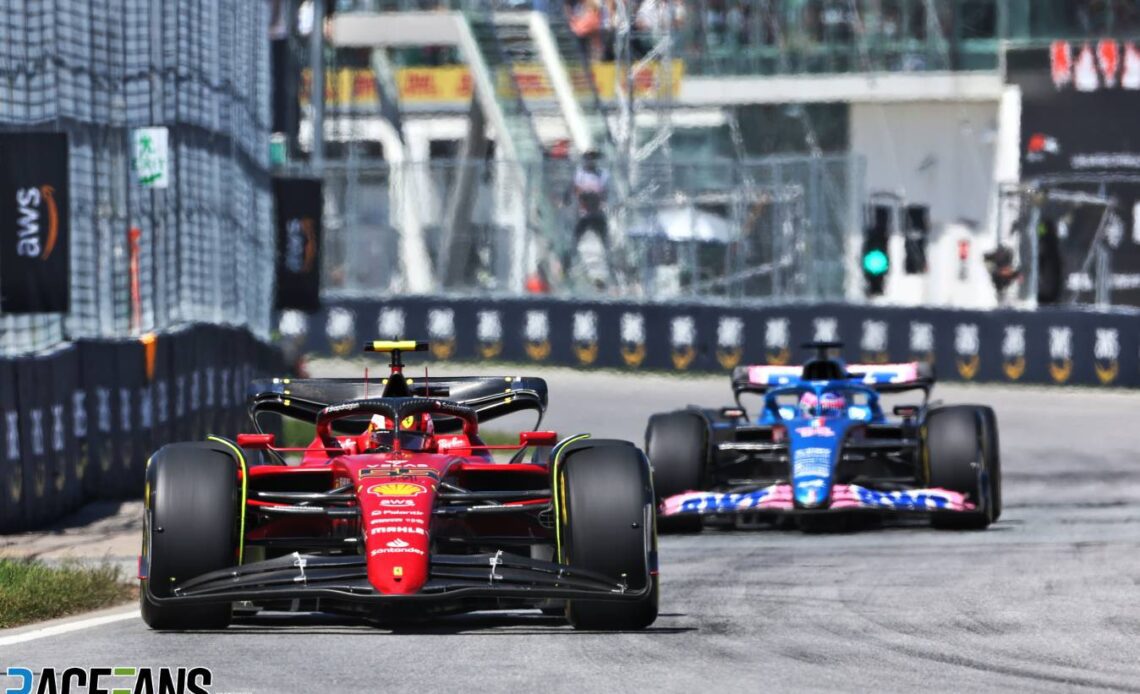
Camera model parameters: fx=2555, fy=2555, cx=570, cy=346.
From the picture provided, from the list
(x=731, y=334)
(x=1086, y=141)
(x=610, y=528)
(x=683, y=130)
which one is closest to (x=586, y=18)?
(x=683, y=130)

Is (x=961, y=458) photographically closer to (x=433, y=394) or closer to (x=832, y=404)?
(x=832, y=404)

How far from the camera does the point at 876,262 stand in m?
29.2

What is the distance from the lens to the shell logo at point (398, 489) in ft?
32.2

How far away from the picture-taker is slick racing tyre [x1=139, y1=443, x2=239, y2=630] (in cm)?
977

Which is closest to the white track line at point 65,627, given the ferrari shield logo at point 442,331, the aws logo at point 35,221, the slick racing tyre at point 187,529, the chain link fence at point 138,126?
the slick racing tyre at point 187,529

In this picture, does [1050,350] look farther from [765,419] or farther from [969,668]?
[969,668]

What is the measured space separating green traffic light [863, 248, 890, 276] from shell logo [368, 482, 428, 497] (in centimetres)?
1955

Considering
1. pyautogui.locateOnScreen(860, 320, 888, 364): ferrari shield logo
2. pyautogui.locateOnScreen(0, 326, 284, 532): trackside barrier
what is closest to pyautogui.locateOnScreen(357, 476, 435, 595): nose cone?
pyautogui.locateOnScreen(0, 326, 284, 532): trackside barrier

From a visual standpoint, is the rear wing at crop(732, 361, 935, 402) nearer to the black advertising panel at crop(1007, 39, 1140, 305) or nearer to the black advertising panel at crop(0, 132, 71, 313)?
the black advertising panel at crop(0, 132, 71, 313)

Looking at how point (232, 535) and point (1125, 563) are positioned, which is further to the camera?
point (1125, 563)

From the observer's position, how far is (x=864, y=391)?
1658cm

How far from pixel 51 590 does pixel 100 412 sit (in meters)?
5.74

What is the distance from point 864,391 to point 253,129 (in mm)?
9186

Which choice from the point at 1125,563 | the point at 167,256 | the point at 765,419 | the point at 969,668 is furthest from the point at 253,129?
the point at 969,668
